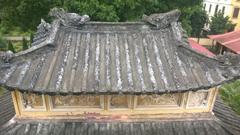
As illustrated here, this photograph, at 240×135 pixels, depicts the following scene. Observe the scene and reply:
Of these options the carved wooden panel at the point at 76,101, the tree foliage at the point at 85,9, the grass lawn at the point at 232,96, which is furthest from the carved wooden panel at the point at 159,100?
the tree foliage at the point at 85,9

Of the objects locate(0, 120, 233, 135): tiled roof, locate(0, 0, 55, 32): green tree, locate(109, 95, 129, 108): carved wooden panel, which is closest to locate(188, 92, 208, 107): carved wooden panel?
locate(0, 120, 233, 135): tiled roof

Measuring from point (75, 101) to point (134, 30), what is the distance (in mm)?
2722

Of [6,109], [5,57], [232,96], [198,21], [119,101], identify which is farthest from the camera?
[198,21]

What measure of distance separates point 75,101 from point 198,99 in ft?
11.1

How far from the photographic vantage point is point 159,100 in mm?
8086

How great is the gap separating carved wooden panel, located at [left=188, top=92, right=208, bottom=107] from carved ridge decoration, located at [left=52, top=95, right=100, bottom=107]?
2581mm

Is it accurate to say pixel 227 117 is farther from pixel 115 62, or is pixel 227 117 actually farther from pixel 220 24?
pixel 220 24

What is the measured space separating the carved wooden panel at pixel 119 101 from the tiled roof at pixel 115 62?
0.89 metres

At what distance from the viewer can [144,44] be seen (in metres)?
8.33

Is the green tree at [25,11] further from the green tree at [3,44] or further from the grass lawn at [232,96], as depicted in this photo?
the grass lawn at [232,96]

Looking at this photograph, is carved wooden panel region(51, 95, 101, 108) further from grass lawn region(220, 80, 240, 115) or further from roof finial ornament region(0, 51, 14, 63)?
grass lawn region(220, 80, 240, 115)

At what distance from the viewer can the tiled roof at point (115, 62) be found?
22.9 ft

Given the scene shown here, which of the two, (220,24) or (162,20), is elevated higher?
(162,20)

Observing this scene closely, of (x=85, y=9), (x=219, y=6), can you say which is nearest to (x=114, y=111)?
(x=85, y=9)
